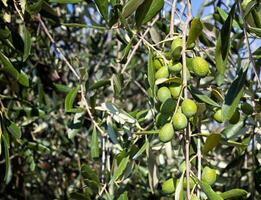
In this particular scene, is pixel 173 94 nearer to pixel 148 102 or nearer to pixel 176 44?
pixel 176 44

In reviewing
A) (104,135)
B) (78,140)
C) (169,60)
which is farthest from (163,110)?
(78,140)

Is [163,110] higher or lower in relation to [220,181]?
higher

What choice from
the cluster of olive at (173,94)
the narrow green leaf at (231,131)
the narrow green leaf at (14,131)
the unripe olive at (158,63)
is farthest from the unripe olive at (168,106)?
the narrow green leaf at (14,131)

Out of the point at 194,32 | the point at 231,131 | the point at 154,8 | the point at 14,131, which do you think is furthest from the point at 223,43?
the point at 14,131

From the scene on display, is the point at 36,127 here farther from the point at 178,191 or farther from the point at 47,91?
the point at 178,191

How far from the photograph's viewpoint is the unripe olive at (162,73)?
909 mm

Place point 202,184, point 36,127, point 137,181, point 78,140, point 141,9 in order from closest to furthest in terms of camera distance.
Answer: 1. point 202,184
2. point 141,9
3. point 137,181
4. point 36,127
5. point 78,140

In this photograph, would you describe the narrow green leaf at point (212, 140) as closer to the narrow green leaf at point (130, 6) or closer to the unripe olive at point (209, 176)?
the unripe olive at point (209, 176)

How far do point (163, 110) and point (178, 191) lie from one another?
119mm

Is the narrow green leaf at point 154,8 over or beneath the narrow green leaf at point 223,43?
over

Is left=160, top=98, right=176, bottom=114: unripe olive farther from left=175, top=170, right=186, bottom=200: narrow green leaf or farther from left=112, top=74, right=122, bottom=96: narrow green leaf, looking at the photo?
left=112, top=74, right=122, bottom=96: narrow green leaf

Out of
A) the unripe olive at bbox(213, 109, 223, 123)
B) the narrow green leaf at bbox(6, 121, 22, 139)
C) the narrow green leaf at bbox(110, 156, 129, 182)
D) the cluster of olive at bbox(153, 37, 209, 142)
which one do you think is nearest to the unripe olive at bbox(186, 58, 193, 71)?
the cluster of olive at bbox(153, 37, 209, 142)

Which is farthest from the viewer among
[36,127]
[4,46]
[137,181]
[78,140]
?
[78,140]

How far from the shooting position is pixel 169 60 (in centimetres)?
95
